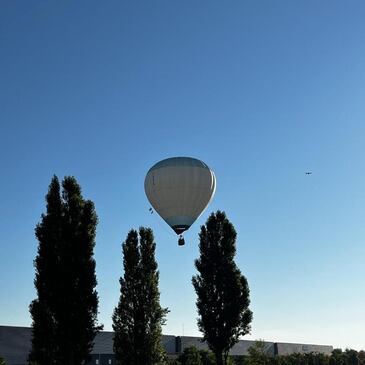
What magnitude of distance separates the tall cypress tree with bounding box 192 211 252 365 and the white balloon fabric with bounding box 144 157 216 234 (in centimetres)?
707

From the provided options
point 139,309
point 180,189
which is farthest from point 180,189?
point 139,309


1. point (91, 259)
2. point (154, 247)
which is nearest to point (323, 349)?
point (154, 247)

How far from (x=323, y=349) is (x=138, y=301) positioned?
75.4 m

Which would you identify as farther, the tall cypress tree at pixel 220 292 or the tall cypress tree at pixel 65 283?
the tall cypress tree at pixel 220 292

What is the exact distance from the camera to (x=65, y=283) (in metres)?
29.8

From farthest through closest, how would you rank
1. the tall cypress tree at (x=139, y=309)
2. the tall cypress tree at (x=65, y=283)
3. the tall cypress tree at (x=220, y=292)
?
the tall cypress tree at (x=220, y=292), the tall cypress tree at (x=139, y=309), the tall cypress tree at (x=65, y=283)

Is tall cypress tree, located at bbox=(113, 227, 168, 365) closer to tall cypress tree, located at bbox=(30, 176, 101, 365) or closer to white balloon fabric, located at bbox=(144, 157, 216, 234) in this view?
white balloon fabric, located at bbox=(144, 157, 216, 234)

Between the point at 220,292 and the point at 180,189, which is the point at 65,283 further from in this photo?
the point at 220,292

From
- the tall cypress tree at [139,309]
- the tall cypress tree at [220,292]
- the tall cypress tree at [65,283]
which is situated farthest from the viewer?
the tall cypress tree at [220,292]

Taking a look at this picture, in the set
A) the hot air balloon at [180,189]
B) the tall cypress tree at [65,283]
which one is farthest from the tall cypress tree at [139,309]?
the tall cypress tree at [65,283]

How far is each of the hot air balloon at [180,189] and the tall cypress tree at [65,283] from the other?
6.55m

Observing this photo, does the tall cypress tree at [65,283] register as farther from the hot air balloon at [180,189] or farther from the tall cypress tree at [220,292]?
the tall cypress tree at [220,292]

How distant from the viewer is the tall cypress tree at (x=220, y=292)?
41750mm

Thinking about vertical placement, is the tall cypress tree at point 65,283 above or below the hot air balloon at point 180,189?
below
